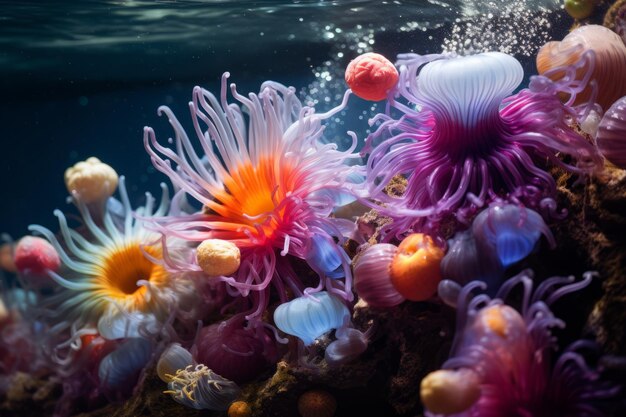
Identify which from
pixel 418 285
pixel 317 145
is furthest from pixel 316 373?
pixel 317 145

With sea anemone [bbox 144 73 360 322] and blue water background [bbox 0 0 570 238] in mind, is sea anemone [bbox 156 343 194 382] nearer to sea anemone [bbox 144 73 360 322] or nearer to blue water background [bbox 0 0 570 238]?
sea anemone [bbox 144 73 360 322]

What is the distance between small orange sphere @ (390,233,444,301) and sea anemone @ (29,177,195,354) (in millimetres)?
1345

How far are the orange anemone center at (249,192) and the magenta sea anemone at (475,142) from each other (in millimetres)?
538

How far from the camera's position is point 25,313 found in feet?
10.4

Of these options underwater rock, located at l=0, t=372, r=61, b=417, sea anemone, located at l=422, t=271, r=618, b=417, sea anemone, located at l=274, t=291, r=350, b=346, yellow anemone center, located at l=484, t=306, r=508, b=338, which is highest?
yellow anemone center, located at l=484, t=306, r=508, b=338

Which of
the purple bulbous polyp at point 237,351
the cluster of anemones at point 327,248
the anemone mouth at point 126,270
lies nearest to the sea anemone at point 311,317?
the cluster of anemones at point 327,248

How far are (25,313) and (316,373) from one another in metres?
2.11

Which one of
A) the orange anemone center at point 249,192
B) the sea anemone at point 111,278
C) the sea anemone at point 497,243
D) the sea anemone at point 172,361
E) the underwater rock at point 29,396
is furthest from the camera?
the underwater rock at point 29,396

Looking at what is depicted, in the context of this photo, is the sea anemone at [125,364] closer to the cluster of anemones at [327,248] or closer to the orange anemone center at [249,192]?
the cluster of anemones at [327,248]

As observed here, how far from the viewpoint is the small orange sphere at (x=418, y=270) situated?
1.76 meters

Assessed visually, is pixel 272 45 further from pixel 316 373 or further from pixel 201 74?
pixel 316 373

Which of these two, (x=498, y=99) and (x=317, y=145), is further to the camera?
(x=317, y=145)

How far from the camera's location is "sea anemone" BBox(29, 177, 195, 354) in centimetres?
277

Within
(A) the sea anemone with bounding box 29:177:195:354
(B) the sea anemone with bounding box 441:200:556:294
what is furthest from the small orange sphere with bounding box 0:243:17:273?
(B) the sea anemone with bounding box 441:200:556:294
